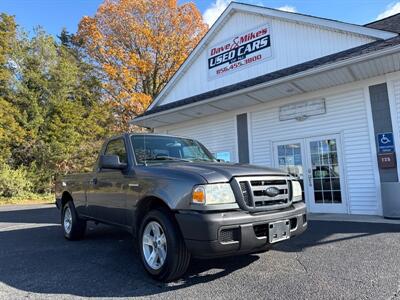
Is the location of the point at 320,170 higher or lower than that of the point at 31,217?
higher

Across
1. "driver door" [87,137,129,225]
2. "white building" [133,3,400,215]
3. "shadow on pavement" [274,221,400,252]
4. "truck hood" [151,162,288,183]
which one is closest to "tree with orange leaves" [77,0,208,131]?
"white building" [133,3,400,215]

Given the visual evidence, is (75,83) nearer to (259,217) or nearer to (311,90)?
(311,90)

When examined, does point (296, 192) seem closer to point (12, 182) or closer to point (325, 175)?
point (325, 175)

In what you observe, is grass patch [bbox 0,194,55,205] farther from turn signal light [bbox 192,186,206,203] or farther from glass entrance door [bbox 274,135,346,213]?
turn signal light [bbox 192,186,206,203]

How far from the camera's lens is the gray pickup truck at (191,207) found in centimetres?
342

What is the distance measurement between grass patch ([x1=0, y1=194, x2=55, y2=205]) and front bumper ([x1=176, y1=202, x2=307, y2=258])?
701 inches

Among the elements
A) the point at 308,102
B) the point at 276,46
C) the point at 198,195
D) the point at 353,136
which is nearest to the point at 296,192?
the point at 198,195

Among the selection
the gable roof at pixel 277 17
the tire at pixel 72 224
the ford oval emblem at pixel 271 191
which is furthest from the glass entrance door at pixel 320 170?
the tire at pixel 72 224

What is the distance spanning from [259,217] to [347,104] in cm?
717

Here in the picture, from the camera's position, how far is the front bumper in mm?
3338

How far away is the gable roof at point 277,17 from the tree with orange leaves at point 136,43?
471 inches

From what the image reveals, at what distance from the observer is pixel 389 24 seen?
33.3 ft

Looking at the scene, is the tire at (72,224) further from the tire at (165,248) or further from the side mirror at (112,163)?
the tire at (165,248)

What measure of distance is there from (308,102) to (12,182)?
17675 millimetres
